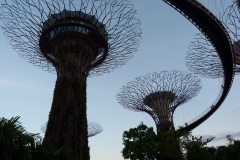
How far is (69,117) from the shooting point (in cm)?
1866

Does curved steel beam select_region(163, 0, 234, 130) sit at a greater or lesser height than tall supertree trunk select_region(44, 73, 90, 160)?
greater

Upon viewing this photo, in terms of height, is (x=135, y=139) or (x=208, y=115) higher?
(x=208, y=115)

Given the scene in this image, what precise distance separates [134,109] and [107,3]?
21717mm

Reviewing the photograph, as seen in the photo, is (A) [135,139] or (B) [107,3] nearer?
(B) [107,3]

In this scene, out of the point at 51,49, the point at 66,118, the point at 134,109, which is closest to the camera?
the point at 66,118

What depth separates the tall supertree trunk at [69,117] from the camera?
17.8 meters

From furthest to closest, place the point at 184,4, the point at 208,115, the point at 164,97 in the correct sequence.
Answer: the point at 208,115, the point at 164,97, the point at 184,4

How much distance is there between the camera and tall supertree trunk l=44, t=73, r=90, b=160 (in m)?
17.8

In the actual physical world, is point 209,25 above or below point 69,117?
above

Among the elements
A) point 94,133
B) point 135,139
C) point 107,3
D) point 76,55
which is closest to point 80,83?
point 76,55

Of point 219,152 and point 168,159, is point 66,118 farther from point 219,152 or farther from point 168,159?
point 219,152

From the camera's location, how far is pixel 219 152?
38719mm

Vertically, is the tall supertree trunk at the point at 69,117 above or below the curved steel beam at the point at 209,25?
below

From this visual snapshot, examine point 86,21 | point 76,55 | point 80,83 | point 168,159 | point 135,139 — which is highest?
point 86,21
